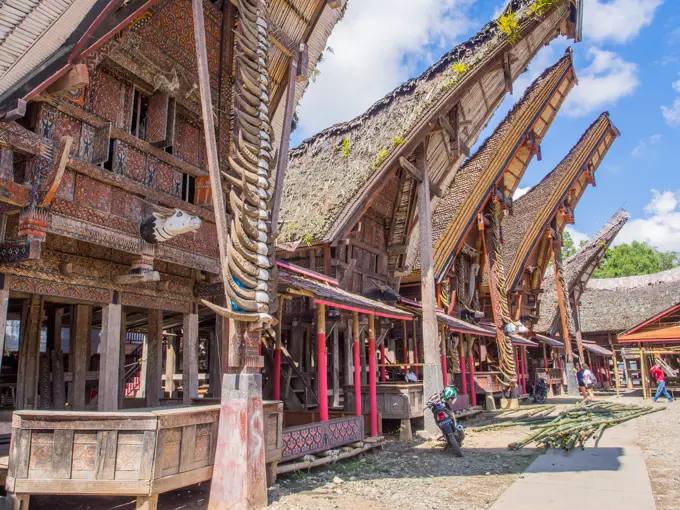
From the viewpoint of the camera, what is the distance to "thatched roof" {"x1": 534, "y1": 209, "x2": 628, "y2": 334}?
2942cm

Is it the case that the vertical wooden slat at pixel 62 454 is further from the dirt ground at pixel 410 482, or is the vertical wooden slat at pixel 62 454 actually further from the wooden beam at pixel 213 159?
the wooden beam at pixel 213 159

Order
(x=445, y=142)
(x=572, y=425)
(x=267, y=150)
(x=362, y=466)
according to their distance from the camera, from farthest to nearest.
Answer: (x=445, y=142) → (x=572, y=425) → (x=362, y=466) → (x=267, y=150)

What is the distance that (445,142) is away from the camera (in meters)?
14.0

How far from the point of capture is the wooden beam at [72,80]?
220 inches

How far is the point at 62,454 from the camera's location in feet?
15.7

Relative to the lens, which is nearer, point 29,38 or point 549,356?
point 29,38

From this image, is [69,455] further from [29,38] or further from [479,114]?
[479,114]

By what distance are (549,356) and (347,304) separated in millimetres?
26147

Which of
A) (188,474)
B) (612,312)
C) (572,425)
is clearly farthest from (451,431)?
(612,312)

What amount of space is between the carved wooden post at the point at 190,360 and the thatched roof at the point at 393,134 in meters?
3.81

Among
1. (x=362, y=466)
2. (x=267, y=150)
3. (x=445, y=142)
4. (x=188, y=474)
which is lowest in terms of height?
(x=362, y=466)

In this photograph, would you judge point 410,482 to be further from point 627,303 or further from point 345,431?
point 627,303

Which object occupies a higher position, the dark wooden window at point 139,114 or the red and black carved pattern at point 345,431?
the dark wooden window at point 139,114

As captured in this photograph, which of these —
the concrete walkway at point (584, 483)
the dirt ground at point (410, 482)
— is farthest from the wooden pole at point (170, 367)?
the concrete walkway at point (584, 483)
